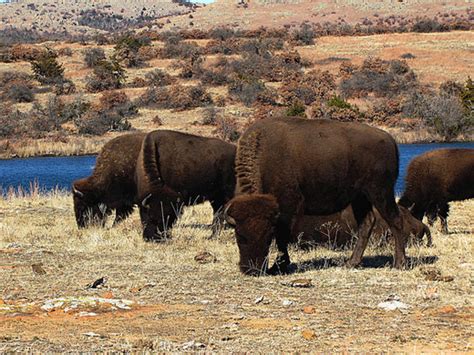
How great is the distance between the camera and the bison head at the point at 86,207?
15.2m

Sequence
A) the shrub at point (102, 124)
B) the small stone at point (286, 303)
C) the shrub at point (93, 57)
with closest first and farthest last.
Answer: the small stone at point (286, 303)
the shrub at point (102, 124)
the shrub at point (93, 57)

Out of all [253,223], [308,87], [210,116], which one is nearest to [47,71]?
[210,116]

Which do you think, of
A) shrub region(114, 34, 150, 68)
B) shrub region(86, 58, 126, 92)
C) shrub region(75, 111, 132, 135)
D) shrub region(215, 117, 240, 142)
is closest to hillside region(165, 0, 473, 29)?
shrub region(114, 34, 150, 68)

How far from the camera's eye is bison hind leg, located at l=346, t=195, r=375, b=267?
36.1 feet

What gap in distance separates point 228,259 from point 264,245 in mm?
1525

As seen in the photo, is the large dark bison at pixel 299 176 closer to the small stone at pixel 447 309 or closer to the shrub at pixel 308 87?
the small stone at pixel 447 309

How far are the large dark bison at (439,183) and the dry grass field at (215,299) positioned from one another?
2.40 m

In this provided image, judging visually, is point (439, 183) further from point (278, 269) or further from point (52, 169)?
point (52, 169)

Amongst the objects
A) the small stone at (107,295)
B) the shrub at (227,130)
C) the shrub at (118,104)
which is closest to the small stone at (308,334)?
the small stone at (107,295)

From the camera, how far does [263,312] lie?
8.13 meters

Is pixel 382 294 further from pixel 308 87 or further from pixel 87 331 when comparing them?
pixel 308 87

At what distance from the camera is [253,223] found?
980 cm

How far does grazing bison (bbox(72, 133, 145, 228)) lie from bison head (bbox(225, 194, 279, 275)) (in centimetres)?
515

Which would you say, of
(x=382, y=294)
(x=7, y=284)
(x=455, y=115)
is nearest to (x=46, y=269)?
(x=7, y=284)
